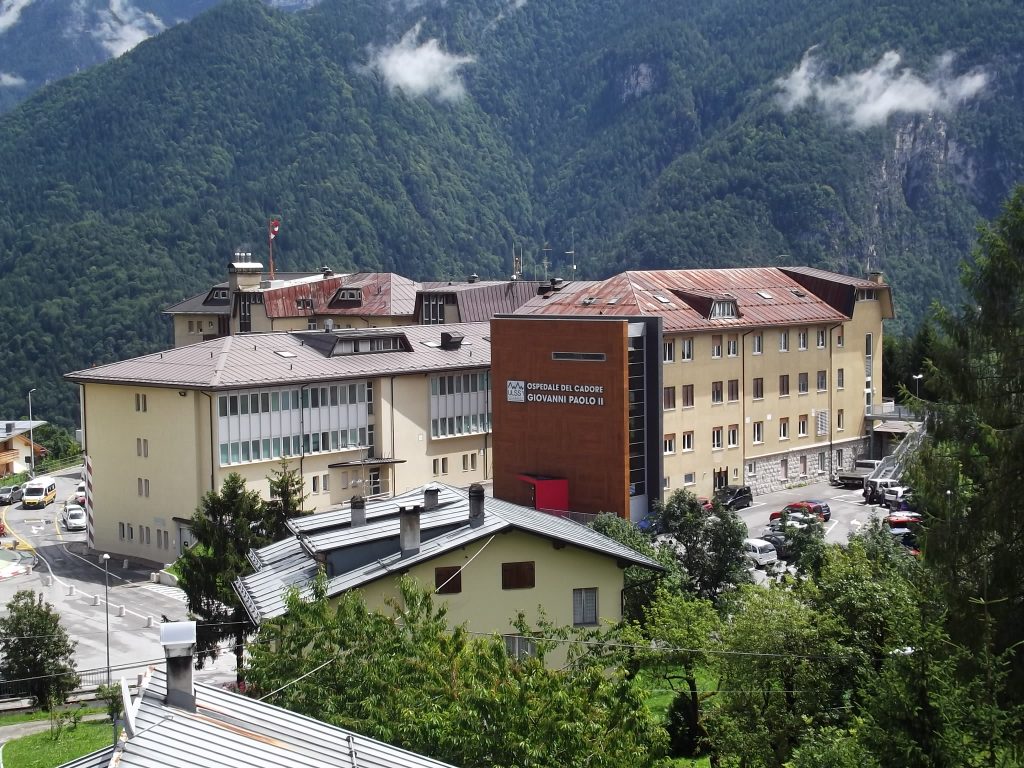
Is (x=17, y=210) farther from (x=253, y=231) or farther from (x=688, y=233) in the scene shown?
(x=688, y=233)

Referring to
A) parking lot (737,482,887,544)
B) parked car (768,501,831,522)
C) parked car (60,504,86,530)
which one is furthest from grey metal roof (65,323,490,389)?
parked car (768,501,831,522)

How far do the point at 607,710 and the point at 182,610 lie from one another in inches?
1300

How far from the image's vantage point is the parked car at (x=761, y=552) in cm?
5172

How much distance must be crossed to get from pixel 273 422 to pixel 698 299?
21.2m

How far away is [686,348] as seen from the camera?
67062mm

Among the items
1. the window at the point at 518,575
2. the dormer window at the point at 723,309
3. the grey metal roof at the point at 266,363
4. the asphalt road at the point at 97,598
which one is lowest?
the asphalt road at the point at 97,598

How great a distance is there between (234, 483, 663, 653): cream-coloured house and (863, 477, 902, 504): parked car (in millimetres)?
32920

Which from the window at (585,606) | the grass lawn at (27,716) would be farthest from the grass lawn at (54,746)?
the window at (585,606)

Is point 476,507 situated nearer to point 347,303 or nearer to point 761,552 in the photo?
point 761,552

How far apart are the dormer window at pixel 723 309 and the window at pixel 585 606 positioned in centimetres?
3572

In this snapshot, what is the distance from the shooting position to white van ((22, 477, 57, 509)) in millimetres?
84000

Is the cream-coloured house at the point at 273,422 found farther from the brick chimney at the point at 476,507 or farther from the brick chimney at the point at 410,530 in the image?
the brick chimney at the point at 410,530

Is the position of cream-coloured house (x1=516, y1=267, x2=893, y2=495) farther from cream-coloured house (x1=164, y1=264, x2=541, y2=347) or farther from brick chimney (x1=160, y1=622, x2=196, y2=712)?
brick chimney (x1=160, y1=622, x2=196, y2=712)

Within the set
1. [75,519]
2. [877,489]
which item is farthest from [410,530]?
[75,519]
